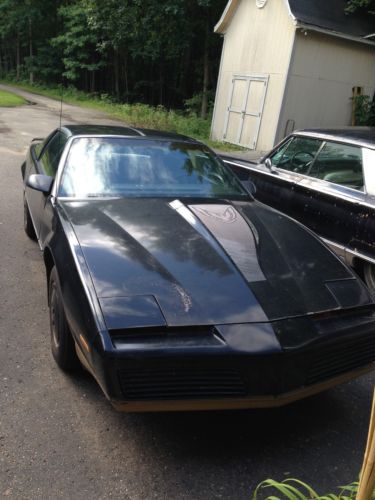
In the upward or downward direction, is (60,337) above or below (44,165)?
below

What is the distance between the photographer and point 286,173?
19.3 feet

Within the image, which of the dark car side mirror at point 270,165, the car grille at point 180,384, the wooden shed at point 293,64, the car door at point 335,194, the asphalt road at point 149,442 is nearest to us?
the car grille at point 180,384

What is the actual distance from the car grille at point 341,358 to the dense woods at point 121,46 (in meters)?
21.1

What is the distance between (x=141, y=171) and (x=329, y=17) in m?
12.8

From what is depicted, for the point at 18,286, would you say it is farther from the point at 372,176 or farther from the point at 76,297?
the point at 372,176

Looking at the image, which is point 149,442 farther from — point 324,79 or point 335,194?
point 324,79

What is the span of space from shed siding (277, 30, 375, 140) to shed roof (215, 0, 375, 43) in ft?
0.85

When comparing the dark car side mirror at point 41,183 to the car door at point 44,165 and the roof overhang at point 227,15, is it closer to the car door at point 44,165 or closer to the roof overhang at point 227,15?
the car door at point 44,165

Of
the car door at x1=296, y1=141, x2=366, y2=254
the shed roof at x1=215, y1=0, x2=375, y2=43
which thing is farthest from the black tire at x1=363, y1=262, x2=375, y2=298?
the shed roof at x1=215, y1=0, x2=375, y2=43

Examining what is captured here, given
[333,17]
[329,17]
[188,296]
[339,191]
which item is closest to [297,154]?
[339,191]

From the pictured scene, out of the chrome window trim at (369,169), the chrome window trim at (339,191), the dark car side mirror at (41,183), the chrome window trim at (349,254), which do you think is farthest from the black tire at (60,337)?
the chrome window trim at (369,169)

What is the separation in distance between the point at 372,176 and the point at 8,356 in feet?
12.1

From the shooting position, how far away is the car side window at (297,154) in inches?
223

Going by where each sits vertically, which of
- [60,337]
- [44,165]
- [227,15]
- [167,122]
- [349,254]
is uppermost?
[227,15]
